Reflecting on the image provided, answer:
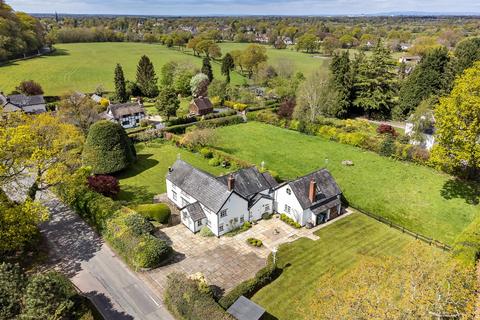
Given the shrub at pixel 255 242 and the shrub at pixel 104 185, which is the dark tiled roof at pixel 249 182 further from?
the shrub at pixel 104 185

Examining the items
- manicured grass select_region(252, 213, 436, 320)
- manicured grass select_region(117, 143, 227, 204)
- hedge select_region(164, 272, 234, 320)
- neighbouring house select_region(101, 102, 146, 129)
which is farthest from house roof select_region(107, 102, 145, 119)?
hedge select_region(164, 272, 234, 320)

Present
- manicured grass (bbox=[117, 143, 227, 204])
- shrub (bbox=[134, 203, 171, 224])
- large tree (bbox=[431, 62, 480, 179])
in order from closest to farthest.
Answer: shrub (bbox=[134, 203, 171, 224]) < large tree (bbox=[431, 62, 480, 179]) < manicured grass (bbox=[117, 143, 227, 204])

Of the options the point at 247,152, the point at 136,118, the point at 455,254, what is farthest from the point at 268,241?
the point at 136,118

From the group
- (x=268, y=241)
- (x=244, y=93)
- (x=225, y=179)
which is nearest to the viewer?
(x=268, y=241)

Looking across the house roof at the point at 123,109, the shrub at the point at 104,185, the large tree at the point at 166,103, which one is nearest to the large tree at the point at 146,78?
the house roof at the point at 123,109

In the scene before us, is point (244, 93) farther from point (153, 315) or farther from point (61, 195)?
point (153, 315)

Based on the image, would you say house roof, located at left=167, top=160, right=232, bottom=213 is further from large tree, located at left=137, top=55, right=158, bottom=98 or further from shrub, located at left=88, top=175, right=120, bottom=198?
large tree, located at left=137, top=55, right=158, bottom=98

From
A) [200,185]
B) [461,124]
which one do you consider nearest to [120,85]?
[200,185]
